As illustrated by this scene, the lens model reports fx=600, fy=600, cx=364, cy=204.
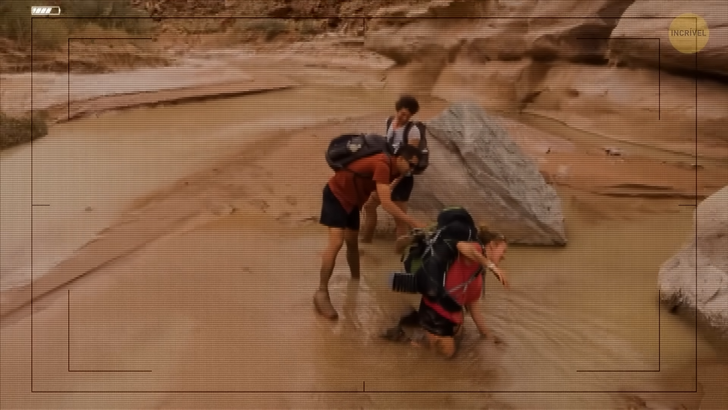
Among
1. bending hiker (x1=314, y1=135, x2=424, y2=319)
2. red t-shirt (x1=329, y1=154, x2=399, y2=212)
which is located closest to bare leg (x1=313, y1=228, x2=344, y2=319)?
bending hiker (x1=314, y1=135, x2=424, y2=319)

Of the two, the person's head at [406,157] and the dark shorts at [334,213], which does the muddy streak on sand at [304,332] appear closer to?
the dark shorts at [334,213]

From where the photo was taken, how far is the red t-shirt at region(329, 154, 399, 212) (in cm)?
200

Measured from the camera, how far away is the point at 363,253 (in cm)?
266

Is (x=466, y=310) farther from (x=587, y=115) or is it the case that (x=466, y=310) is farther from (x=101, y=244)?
(x=587, y=115)

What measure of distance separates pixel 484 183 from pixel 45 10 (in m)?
2.17

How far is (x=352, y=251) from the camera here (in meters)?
2.35

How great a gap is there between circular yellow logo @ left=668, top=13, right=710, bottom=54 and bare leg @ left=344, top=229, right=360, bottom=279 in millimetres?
2590

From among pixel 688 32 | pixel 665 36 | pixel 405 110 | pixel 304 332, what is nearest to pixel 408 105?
pixel 405 110

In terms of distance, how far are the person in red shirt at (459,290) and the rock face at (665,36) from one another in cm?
A: 256

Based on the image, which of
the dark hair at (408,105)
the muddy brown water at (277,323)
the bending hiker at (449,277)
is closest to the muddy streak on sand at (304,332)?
the muddy brown water at (277,323)

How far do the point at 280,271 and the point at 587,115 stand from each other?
141 inches

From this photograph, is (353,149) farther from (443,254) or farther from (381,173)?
(443,254)

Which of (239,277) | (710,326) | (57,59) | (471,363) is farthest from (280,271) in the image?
(710,326)

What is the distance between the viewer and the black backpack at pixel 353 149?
204cm
